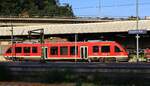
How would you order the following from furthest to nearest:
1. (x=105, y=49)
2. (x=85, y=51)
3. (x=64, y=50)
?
(x=64, y=50) → (x=85, y=51) → (x=105, y=49)

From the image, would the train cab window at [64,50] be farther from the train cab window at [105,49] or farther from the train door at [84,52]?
the train cab window at [105,49]

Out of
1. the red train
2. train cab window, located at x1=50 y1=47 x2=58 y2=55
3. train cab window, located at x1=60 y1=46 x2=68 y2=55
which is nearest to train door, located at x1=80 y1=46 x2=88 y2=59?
the red train

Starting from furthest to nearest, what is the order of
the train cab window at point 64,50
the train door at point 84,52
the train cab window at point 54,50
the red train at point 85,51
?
the train cab window at point 54,50, the train cab window at point 64,50, the train door at point 84,52, the red train at point 85,51

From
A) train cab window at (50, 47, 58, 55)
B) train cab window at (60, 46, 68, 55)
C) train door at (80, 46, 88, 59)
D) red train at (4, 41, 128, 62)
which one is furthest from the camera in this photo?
train cab window at (50, 47, 58, 55)

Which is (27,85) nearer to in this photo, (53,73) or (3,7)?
(53,73)

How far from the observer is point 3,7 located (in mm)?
145000

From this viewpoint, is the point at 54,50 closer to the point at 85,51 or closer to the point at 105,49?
the point at 85,51

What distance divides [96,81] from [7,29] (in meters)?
86.7

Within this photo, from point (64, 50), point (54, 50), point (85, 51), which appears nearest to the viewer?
point (85, 51)

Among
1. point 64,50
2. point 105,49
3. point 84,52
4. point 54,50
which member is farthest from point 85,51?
point 54,50

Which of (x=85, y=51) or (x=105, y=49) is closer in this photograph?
(x=105, y=49)

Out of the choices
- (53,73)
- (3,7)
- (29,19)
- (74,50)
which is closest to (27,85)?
(53,73)

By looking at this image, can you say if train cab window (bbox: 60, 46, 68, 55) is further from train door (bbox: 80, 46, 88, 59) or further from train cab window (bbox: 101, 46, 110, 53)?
train cab window (bbox: 101, 46, 110, 53)

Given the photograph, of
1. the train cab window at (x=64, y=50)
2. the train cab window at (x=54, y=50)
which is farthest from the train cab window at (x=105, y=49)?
the train cab window at (x=54, y=50)
